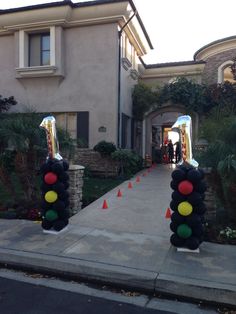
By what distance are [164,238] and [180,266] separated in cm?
134

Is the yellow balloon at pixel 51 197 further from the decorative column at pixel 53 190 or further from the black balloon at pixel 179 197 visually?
the black balloon at pixel 179 197

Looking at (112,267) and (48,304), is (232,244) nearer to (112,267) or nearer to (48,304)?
(112,267)

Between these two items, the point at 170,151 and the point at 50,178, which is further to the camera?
the point at 170,151

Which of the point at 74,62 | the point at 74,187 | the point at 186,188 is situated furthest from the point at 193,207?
the point at 74,62

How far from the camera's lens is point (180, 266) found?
4.79 m

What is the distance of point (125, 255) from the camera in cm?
525

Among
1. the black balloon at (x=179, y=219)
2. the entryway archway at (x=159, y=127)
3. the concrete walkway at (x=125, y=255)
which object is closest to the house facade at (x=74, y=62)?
the entryway archway at (x=159, y=127)

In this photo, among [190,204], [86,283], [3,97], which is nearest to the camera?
[86,283]

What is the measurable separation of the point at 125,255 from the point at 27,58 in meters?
11.4

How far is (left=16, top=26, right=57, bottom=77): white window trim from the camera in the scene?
1357cm

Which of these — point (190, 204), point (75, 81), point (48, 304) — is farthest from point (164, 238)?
point (75, 81)

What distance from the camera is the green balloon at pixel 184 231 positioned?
209 inches

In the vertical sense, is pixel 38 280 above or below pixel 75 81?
below

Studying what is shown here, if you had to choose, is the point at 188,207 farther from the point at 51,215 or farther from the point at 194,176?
the point at 51,215
